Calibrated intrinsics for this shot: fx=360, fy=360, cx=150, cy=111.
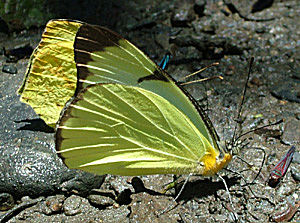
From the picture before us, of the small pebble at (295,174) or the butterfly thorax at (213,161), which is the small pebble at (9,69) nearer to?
the butterfly thorax at (213,161)

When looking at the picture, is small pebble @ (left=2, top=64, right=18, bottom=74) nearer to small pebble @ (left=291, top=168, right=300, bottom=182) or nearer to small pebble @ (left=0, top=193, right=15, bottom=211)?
small pebble @ (left=0, top=193, right=15, bottom=211)

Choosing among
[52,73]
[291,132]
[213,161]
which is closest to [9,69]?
[52,73]

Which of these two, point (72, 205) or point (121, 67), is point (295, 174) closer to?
point (121, 67)

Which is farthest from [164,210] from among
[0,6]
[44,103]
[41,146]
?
[0,6]

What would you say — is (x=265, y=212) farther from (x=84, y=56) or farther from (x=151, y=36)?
(x=151, y=36)

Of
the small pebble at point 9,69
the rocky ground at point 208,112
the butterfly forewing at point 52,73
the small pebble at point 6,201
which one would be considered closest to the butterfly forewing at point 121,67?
the butterfly forewing at point 52,73

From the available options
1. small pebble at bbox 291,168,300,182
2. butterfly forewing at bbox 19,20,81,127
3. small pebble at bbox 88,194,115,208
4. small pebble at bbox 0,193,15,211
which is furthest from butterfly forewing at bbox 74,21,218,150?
small pebble at bbox 0,193,15,211
